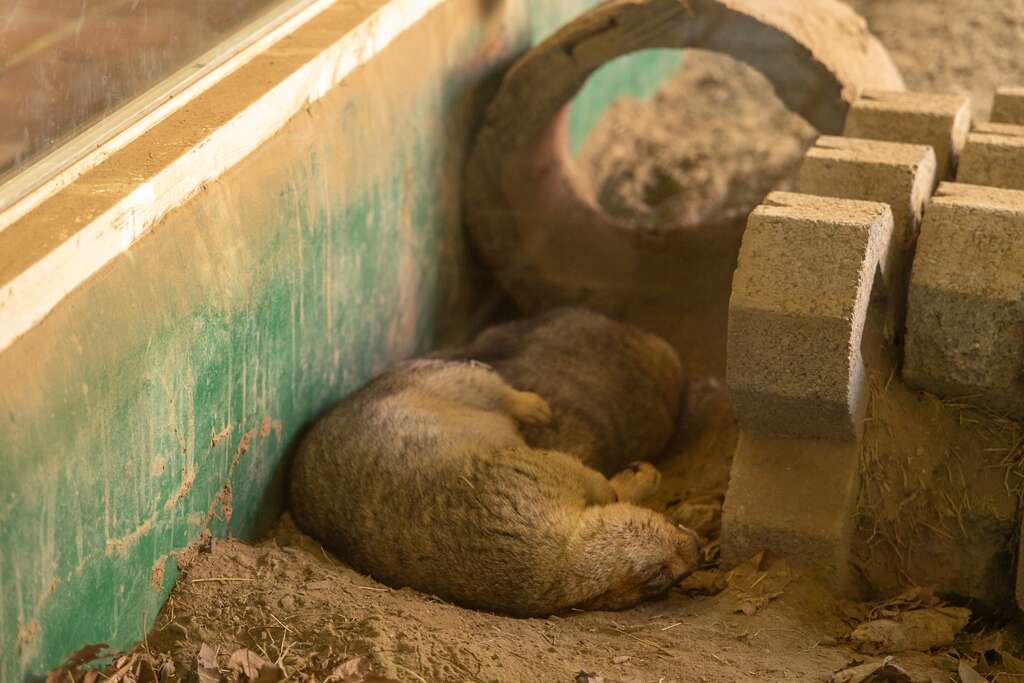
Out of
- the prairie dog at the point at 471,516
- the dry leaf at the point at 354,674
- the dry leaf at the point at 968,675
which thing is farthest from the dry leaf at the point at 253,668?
the dry leaf at the point at 968,675

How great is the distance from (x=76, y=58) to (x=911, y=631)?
265 centimetres

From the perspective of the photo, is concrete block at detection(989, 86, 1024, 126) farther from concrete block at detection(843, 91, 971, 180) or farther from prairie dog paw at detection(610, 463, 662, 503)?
prairie dog paw at detection(610, 463, 662, 503)

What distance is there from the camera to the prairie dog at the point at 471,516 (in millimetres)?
3463

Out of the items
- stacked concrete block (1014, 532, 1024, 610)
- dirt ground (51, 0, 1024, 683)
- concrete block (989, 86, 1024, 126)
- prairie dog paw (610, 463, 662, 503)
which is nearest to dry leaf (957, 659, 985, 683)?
dirt ground (51, 0, 1024, 683)

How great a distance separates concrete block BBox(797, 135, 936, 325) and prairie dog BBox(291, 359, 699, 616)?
1055 mm

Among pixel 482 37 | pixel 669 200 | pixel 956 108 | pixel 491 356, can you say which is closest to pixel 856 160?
A: pixel 956 108

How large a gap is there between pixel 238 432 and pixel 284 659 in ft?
2.73

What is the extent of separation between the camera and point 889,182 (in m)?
3.67

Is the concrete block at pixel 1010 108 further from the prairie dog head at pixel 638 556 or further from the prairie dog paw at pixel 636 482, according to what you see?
the prairie dog head at pixel 638 556

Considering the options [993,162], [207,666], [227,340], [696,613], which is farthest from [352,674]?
[993,162]

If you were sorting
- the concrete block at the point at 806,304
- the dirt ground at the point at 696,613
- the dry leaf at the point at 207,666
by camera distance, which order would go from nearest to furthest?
the dry leaf at the point at 207,666 → the dirt ground at the point at 696,613 → the concrete block at the point at 806,304

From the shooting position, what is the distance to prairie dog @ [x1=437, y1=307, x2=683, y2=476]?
4430mm

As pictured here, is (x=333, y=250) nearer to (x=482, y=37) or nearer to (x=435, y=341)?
(x=435, y=341)

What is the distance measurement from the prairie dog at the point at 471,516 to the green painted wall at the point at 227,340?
0.26 meters
